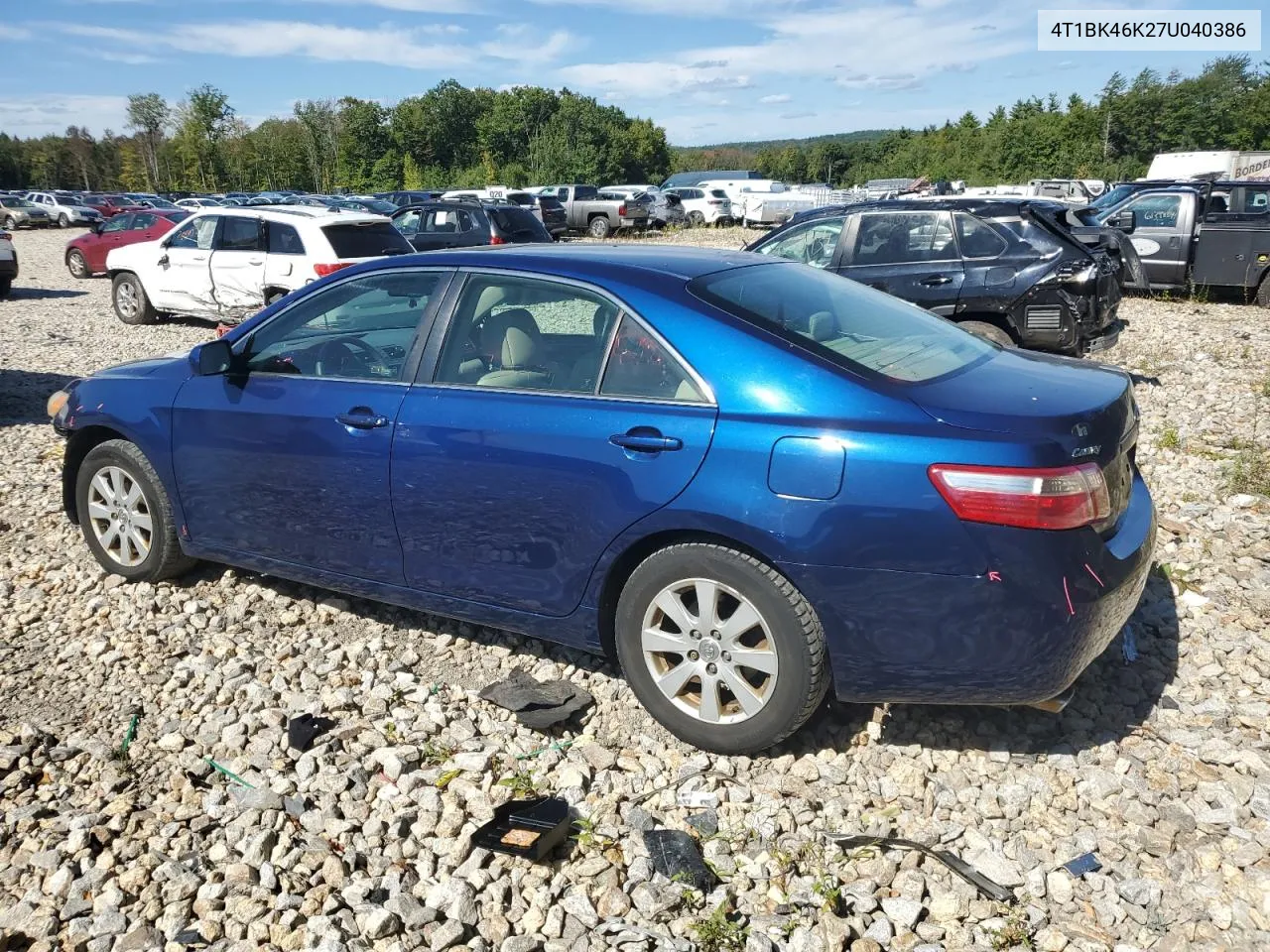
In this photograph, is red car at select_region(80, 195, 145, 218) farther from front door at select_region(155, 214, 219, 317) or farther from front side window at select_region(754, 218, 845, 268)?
front side window at select_region(754, 218, 845, 268)

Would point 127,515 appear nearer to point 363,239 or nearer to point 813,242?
point 813,242

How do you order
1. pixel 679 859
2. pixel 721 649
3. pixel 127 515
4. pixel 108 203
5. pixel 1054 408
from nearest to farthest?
pixel 679 859 → pixel 1054 408 → pixel 721 649 → pixel 127 515 → pixel 108 203

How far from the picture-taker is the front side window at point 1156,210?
1437cm

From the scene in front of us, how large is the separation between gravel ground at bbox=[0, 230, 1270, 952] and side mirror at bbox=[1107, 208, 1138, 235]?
34.9ft

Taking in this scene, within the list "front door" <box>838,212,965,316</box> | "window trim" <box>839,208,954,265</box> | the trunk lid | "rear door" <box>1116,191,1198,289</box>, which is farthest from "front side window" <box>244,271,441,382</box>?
"rear door" <box>1116,191,1198,289</box>

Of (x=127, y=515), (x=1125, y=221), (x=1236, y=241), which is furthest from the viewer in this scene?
(x=1125, y=221)

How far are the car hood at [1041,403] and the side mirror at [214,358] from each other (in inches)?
115

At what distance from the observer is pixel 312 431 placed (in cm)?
406

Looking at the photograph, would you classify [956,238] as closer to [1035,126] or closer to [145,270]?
[145,270]

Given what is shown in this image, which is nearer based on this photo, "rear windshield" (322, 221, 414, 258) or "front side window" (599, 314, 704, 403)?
"front side window" (599, 314, 704, 403)

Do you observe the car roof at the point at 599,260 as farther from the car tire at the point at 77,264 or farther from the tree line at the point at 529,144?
the tree line at the point at 529,144

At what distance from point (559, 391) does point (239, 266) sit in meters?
10.4

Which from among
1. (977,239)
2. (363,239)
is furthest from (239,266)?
(977,239)

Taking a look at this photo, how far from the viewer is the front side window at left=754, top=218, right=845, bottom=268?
9.64 m
